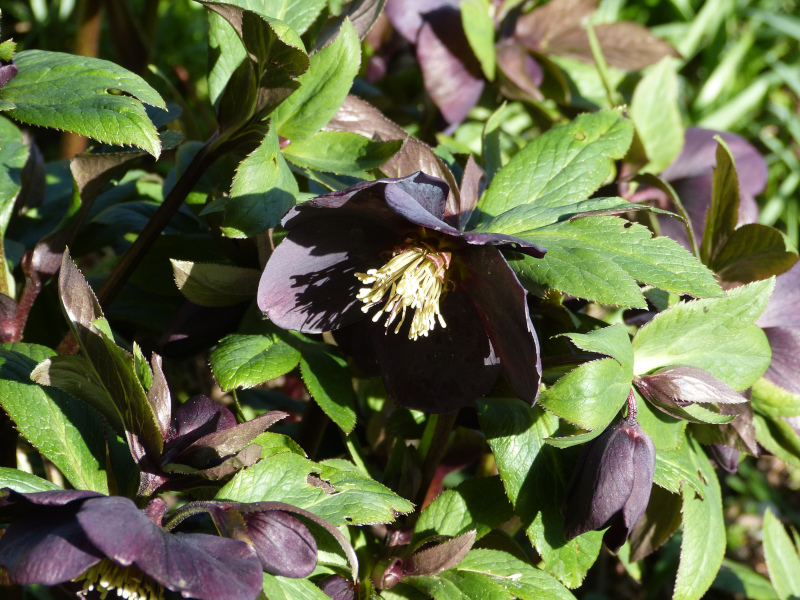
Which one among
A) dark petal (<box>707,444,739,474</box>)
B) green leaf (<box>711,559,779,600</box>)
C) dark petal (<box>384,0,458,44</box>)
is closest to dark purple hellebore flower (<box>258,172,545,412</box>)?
dark petal (<box>707,444,739,474</box>)

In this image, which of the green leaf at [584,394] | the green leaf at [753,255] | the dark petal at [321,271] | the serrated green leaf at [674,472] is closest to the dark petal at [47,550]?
the dark petal at [321,271]

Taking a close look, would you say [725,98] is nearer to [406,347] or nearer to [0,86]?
[406,347]

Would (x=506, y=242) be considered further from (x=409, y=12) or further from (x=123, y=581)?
(x=409, y=12)

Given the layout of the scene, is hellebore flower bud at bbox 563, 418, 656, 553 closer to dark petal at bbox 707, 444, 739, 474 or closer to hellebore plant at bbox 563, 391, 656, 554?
hellebore plant at bbox 563, 391, 656, 554

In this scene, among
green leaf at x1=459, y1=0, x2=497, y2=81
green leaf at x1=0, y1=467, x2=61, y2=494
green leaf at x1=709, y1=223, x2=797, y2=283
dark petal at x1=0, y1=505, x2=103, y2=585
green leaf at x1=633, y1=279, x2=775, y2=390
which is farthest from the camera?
green leaf at x1=459, y1=0, x2=497, y2=81

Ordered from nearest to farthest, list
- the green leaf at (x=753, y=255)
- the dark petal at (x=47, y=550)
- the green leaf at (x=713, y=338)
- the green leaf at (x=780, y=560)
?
the dark petal at (x=47, y=550), the green leaf at (x=713, y=338), the green leaf at (x=753, y=255), the green leaf at (x=780, y=560)

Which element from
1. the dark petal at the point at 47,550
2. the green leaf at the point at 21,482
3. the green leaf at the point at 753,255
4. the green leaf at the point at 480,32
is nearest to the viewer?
the dark petal at the point at 47,550

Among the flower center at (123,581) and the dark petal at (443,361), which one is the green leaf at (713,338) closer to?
the dark petal at (443,361)
